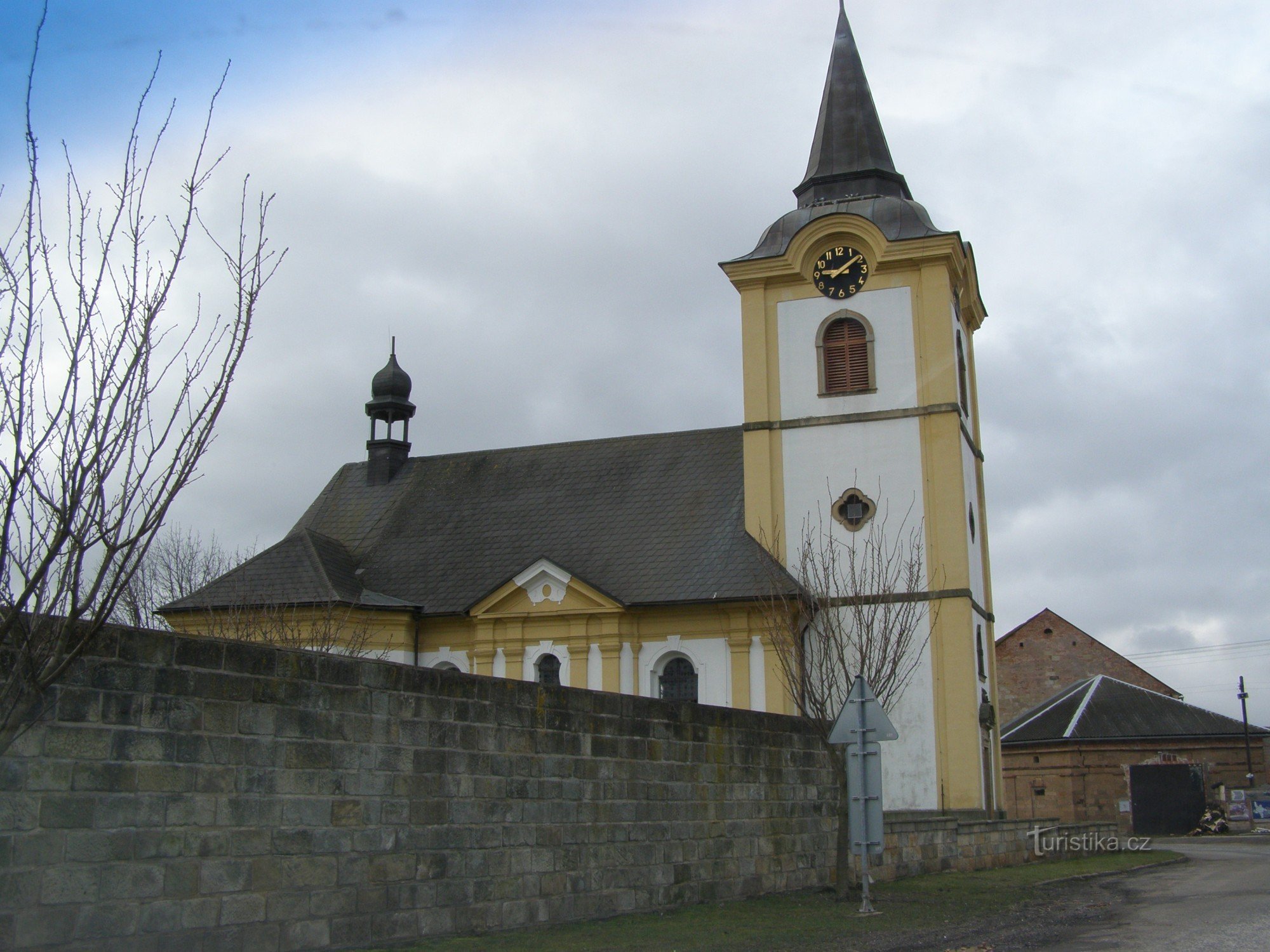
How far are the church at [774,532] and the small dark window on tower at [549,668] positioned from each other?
0.21 ft

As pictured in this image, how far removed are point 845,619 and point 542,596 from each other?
6595 millimetres

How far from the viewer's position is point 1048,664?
60281 mm

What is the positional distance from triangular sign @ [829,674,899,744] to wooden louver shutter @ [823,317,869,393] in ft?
50.2

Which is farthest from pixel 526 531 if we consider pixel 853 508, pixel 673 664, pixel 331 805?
pixel 331 805

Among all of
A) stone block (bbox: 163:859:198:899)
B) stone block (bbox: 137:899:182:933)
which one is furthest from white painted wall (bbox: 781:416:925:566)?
stone block (bbox: 137:899:182:933)

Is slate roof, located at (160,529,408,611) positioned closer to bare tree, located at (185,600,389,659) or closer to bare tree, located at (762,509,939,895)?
bare tree, located at (185,600,389,659)

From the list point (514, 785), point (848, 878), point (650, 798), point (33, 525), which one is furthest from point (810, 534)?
point (33, 525)

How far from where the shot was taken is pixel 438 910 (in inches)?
470

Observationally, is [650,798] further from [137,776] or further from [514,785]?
[137,776]

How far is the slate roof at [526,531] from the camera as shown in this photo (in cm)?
2934

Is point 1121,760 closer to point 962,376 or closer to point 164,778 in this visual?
Answer: point 962,376

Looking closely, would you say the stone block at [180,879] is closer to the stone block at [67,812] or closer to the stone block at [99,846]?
the stone block at [99,846]

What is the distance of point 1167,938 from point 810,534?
17.3m

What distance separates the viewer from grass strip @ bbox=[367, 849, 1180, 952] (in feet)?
39.3
